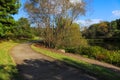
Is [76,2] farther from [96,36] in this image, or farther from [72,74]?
[96,36]

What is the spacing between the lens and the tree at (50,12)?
89.6 ft

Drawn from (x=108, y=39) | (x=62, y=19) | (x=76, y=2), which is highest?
(x=76, y=2)

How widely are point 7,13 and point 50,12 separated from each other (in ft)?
29.5

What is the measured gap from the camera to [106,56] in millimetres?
20438

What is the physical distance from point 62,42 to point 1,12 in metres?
10.2

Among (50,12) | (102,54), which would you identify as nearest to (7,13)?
(50,12)

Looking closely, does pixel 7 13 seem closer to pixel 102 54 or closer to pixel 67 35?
pixel 67 35

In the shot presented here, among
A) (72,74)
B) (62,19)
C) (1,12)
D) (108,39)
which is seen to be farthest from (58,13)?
(108,39)

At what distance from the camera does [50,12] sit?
2742 cm

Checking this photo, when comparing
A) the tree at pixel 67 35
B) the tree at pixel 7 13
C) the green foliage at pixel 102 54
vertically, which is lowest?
the green foliage at pixel 102 54

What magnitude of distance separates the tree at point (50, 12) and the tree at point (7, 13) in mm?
4664

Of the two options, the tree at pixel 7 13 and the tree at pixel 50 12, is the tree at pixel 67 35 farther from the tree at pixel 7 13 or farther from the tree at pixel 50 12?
the tree at pixel 7 13

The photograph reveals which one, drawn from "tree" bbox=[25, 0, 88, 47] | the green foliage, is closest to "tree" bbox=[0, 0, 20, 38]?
"tree" bbox=[25, 0, 88, 47]

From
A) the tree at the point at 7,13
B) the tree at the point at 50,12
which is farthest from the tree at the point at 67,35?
the tree at the point at 7,13
